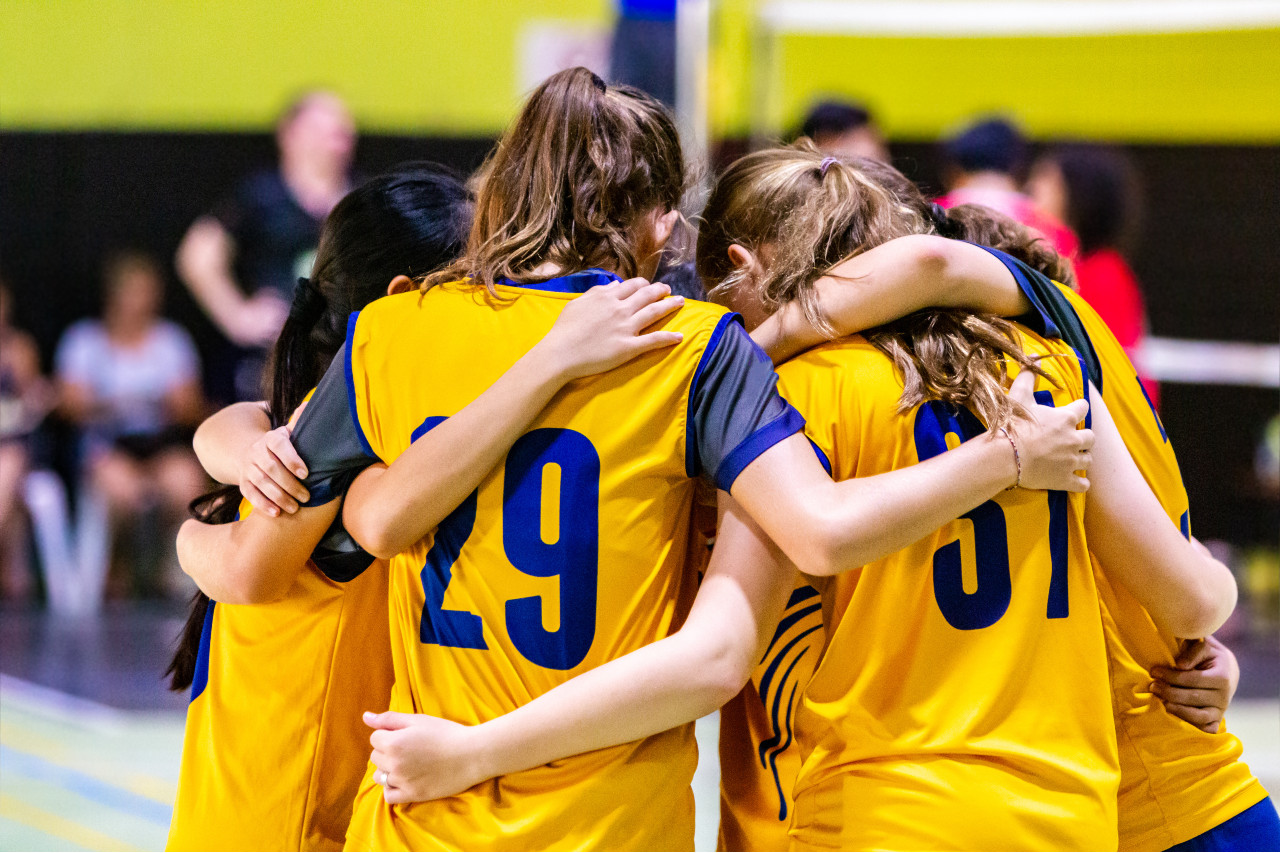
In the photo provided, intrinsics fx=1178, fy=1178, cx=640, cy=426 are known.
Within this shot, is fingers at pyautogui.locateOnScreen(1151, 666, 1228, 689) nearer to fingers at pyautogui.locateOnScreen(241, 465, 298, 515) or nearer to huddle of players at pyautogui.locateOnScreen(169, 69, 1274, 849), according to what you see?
huddle of players at pyautogui.locateOnScreen(169, 69, 1274, 849)

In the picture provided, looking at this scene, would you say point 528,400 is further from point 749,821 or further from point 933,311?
point 749,821

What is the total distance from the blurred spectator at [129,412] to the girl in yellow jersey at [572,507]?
5.65m

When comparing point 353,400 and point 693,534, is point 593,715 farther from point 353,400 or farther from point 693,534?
point 353,400

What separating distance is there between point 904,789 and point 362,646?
746 millimetres

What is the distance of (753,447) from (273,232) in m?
5.25

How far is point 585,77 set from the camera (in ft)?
4.85

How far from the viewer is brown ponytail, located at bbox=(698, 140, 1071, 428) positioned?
4.58ft

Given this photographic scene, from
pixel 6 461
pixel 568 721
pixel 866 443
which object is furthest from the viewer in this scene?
pixel 6 461

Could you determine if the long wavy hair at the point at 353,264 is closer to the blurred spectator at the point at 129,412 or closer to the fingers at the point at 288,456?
the fingers at the point at 288,456

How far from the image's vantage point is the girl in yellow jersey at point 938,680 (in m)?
1.28

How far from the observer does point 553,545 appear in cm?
133

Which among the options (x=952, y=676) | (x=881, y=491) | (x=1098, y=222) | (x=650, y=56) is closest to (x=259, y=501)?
(x=881, y=491)

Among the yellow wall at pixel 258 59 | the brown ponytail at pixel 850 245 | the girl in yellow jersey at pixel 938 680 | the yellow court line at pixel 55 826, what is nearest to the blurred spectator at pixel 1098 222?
the yellow wall at pixel 258 59

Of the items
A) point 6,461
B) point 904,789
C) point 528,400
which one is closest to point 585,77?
point 528,400
